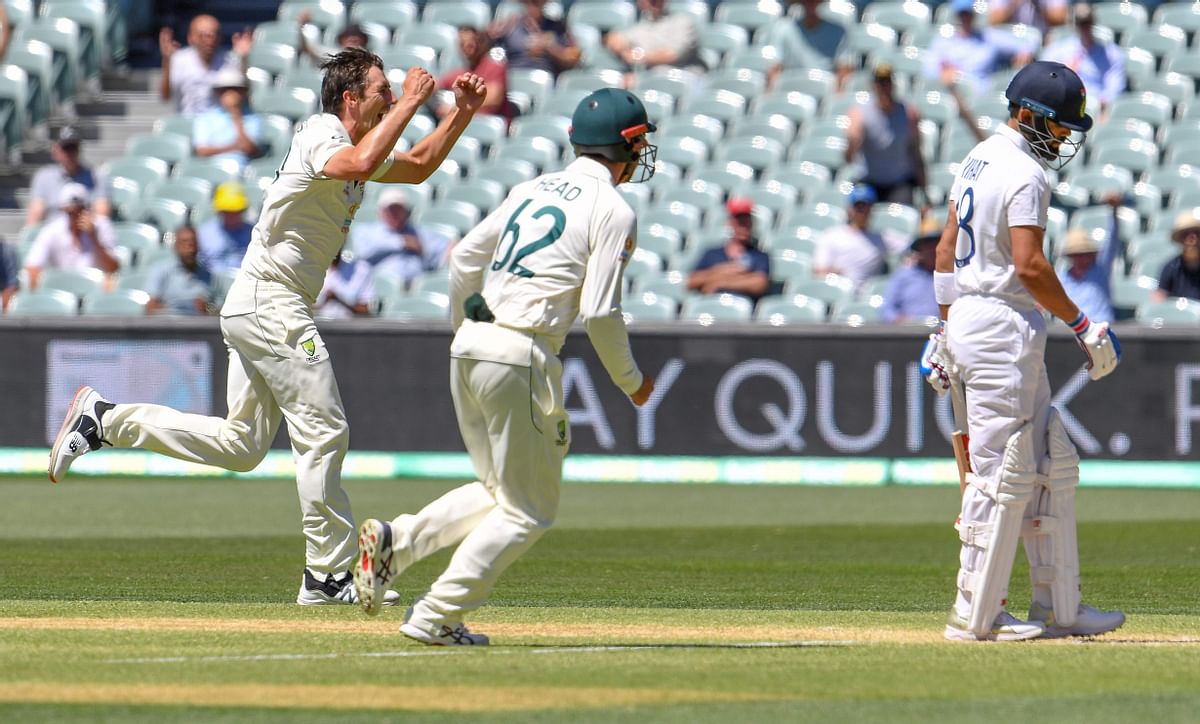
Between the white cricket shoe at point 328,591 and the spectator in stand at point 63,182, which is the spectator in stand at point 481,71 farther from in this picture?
the white cricket shoe at point 328,591

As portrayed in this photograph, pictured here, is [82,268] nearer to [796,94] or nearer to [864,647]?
[796,94]

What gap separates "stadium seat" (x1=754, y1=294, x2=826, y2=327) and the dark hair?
762 cm

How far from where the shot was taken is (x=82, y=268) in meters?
17.3

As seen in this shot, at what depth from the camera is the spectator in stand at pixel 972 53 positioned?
18.4 m

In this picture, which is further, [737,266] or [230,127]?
[230,127]

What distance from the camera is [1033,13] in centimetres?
1891

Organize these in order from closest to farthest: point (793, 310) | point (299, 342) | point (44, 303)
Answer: point (299, 342), point (793, 310), point (44, 303)

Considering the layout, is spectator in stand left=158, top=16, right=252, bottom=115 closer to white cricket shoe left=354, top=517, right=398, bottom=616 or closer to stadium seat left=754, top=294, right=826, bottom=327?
stadium seat left=754, top=294, right=826, bottom=327

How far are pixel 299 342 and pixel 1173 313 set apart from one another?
885 cm

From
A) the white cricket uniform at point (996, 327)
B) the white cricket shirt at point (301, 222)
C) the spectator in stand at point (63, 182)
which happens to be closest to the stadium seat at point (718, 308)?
the spectator in stand at point (63, 182)

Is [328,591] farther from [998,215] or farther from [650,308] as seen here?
[650,308]

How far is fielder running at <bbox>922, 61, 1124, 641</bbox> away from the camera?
272 inches

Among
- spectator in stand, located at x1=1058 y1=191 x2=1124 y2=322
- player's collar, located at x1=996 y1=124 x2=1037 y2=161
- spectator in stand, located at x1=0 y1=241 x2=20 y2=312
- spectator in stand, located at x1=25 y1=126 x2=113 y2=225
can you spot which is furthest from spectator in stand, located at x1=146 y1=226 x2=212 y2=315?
player's collar, located at x1=996 y1=124 x2=1037 y2=161

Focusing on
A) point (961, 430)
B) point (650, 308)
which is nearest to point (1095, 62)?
point (650, 308)
